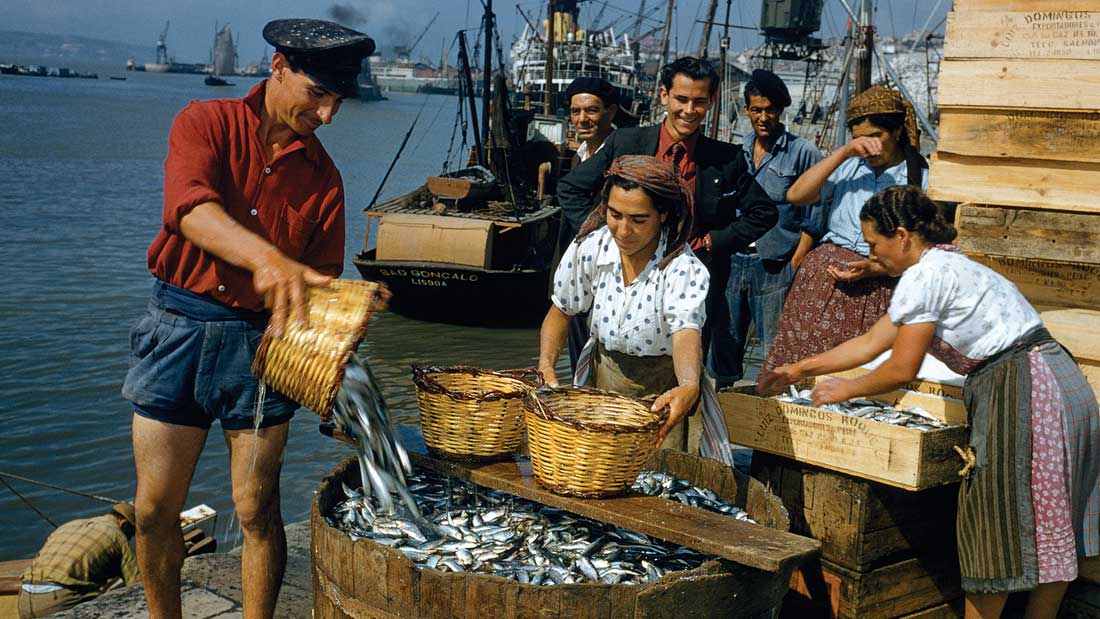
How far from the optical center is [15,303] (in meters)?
16.9

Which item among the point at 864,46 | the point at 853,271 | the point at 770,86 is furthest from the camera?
the point at 864,46

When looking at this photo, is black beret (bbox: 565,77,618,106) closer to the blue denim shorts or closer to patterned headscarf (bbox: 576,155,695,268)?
patterned headscarf (bbox: 576,155,695,268)

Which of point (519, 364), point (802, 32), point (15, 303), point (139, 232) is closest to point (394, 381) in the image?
point (519, 364)

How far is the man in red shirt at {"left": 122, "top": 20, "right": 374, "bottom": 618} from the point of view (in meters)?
3.73

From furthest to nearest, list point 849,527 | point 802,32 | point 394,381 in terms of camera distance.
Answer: point 802,32 < point 394,381 < point 849,527

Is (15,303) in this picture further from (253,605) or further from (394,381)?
(253,605)

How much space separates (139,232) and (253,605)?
23180 mm

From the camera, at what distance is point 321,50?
12.0 feet

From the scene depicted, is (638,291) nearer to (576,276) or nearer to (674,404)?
(576,276)

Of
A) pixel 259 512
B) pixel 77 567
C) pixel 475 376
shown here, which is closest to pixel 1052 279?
pixel 475 376

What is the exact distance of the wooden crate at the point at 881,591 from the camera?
4.32 m

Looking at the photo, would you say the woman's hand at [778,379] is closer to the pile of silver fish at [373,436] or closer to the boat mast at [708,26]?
the pile of silver fish at [373,436]

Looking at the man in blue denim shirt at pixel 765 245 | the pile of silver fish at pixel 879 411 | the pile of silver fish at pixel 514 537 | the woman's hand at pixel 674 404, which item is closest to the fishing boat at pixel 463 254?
the man in blue denim shirt at pixel 765 245

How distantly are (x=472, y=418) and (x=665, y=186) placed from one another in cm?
124
